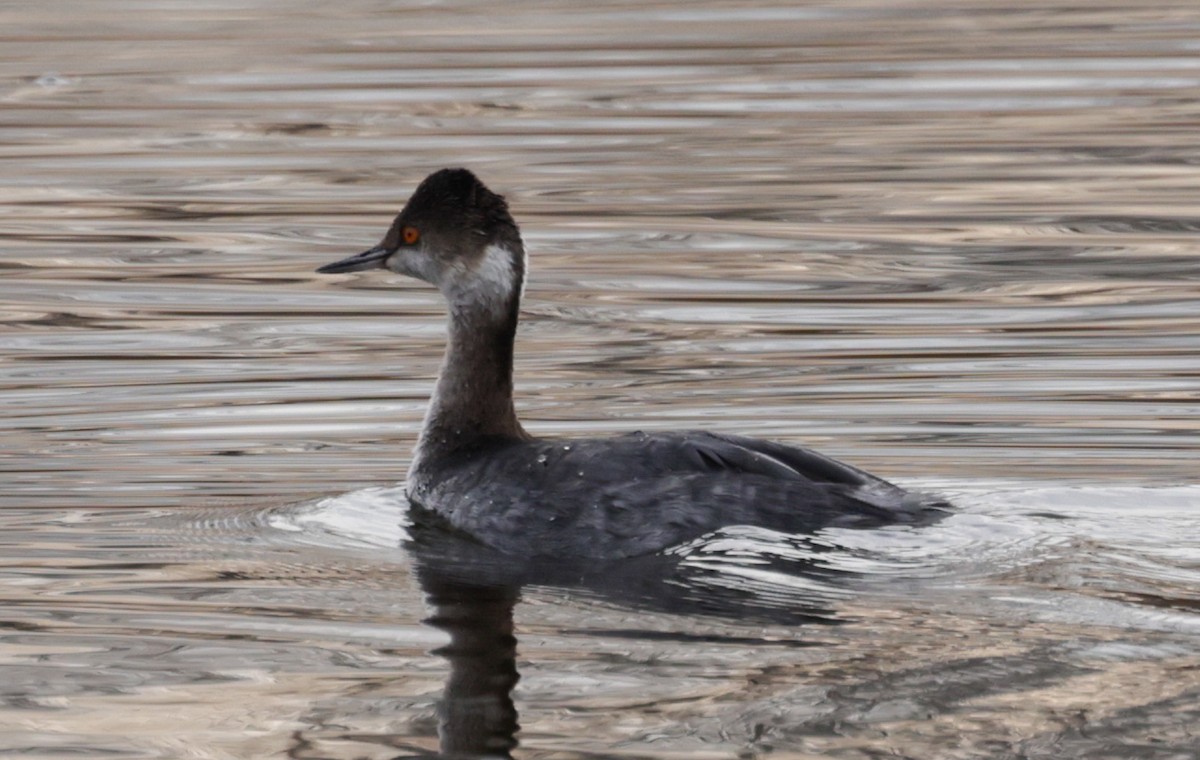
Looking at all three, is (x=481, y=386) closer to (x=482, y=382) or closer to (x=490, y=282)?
(x=482, y=382)

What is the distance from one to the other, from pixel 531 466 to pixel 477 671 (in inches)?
68.9

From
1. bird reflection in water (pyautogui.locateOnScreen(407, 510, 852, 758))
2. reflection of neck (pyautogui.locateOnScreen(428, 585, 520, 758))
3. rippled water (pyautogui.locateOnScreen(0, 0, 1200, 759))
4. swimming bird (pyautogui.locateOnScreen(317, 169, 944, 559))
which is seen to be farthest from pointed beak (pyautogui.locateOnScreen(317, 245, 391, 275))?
reflection of neck (pyautogui.locateOnScreen(428, 585, 520, 758))

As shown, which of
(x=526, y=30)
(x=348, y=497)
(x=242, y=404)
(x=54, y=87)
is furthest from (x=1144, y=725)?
(x=526, y=30)

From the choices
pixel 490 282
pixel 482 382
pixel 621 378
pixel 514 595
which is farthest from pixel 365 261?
pixel 514 595

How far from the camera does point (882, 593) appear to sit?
22.8ft

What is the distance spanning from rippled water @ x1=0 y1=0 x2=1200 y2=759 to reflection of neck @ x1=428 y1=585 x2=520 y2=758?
0.02m

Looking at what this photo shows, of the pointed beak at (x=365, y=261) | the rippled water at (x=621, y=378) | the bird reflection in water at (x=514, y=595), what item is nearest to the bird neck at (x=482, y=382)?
the rippled water at (x=621, y=378)

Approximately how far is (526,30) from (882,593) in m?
16.6

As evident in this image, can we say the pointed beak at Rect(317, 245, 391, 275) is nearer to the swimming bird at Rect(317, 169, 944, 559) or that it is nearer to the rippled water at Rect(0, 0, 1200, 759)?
the swimming bird at Rect(317, 169, 944, 559)

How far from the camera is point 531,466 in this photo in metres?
8.15

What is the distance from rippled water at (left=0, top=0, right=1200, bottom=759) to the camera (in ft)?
20.0

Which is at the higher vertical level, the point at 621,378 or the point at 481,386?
the point at 481,386

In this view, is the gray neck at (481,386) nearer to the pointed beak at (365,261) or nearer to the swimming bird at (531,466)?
the swimming bird at (531,466)

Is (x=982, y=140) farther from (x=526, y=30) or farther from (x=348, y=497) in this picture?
(x=348, y=497)
